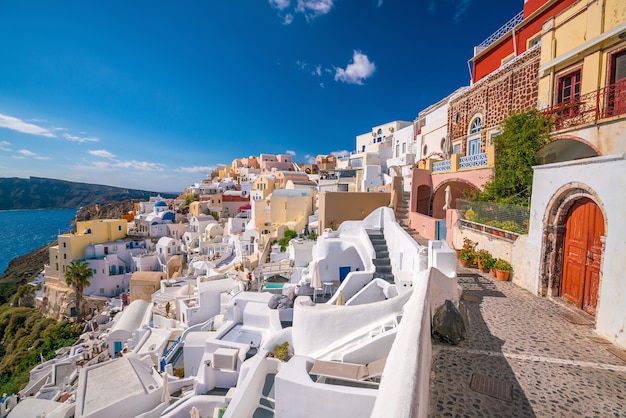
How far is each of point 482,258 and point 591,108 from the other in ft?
18.0

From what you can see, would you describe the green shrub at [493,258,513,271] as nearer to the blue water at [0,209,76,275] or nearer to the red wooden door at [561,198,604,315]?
the red wooden door at [561,198,604,315]

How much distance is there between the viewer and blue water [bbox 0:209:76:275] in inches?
2281

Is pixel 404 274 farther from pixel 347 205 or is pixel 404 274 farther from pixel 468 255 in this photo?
pixel 347 205

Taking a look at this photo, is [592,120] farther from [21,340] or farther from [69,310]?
[21,340]

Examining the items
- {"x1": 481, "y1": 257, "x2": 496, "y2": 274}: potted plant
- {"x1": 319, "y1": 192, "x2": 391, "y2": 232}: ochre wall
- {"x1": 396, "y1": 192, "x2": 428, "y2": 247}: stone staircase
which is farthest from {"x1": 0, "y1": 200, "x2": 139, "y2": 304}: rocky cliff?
{"x1": 481, "y1": 257, "x2": 496, "y2": 274}: potted plant

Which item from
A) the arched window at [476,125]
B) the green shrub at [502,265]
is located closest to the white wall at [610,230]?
the green shrub at [502,265]

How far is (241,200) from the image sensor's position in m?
44.6

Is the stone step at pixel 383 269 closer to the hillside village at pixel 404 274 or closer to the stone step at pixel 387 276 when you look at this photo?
the hillside village at pixel 404 274

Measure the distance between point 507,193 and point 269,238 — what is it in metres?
18.2

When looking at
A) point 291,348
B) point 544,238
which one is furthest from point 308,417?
point 544,238

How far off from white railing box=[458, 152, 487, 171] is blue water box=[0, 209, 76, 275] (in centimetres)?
4847

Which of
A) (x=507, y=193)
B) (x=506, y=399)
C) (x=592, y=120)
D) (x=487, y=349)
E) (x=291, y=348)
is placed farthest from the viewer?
(x=507, y=193)

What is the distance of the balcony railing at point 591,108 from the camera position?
279 inches

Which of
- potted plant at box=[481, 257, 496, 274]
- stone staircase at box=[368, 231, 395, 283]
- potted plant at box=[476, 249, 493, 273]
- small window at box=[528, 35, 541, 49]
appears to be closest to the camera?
potted plant at box=[481, 257, 496, 274]
